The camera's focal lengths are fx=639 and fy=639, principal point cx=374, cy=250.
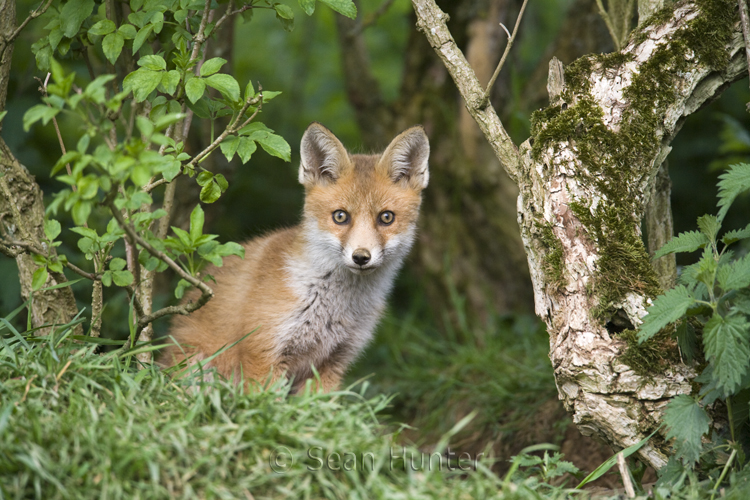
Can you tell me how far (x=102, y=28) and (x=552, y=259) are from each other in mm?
2358

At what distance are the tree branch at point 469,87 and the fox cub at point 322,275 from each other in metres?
0.68

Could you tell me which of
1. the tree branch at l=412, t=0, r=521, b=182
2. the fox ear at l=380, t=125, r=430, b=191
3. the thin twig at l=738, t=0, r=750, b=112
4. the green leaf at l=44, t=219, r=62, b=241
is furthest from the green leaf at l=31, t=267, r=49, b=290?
the thin twig at l=738, t=0, r=750, b=112

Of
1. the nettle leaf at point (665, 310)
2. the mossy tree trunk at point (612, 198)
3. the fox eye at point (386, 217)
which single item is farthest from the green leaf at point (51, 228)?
the nettle leaf at point (665, 310)

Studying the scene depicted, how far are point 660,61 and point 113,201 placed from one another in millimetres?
2547

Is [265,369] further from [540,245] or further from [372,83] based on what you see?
[372,83]

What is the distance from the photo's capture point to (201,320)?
3949mm

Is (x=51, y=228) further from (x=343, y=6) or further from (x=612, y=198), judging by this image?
(x=612, y=198)

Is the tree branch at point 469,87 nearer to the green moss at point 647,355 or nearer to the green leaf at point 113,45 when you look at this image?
the green moss at point 647,355

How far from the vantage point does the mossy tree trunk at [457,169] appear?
18.5 feet

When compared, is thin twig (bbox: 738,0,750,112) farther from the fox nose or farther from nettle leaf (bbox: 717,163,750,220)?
the fox nose

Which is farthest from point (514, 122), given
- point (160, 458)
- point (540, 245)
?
point (160, 458)

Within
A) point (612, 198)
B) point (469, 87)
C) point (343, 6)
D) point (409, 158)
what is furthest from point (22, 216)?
point (612, 198)

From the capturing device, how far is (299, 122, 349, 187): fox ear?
12.8 ft

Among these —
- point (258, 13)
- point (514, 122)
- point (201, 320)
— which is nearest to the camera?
point (201, 320)
